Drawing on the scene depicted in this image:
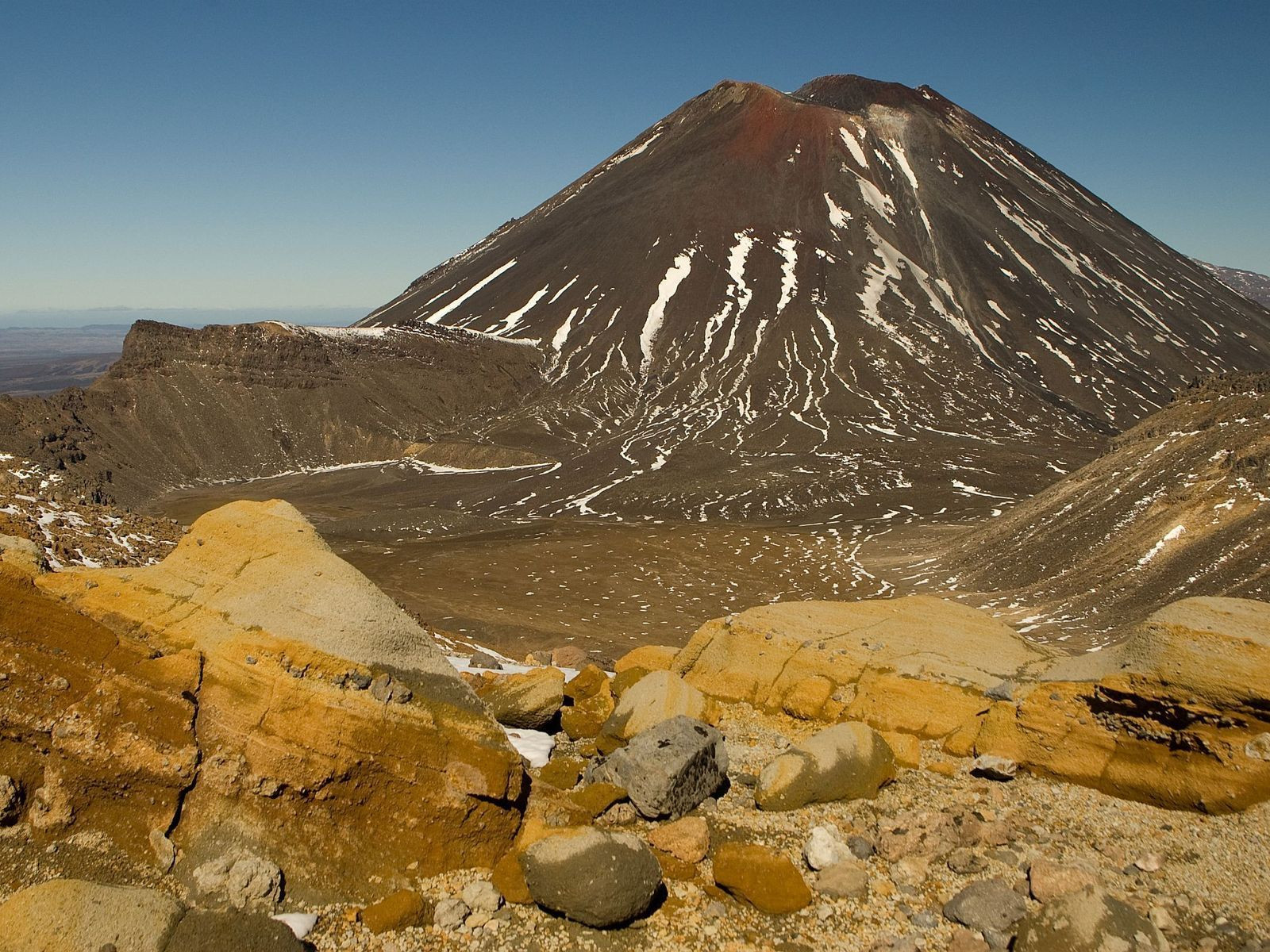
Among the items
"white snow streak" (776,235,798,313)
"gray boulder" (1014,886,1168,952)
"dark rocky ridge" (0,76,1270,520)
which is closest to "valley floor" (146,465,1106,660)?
"dark rocky ridge" (0,76,1270,520)

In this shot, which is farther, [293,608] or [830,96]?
[830,96]

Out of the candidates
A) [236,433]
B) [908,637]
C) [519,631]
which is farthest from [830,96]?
[908,637]

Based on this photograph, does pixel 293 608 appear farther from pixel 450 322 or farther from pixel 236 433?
pixel 450 322

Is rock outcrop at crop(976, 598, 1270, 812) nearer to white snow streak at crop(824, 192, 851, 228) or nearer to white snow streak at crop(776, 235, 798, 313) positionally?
white snow streak at crop(776, 235, 798, 313)

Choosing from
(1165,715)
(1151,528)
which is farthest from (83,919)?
(1151,528)

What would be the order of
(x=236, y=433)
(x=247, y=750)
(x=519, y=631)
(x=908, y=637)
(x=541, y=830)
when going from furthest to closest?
(x=236, y=433)
(x=519, y=631)
(x=908, y=637)
(x=541, y=830)
(x=247, y=750)

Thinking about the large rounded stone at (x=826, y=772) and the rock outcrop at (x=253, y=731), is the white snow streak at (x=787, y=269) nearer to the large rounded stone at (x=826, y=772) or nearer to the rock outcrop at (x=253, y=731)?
the large rounded stone at (x=826, y=772)

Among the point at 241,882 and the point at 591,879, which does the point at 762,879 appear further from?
the point at 241,882
